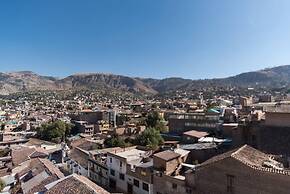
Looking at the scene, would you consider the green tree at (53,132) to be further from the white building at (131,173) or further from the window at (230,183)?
the window at (230,183)

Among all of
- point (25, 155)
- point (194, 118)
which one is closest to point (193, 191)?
point (194, 118)

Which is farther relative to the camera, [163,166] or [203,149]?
[203,149]

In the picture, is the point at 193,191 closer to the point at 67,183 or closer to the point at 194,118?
the point at 67,183

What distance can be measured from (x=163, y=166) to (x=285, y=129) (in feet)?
37.2

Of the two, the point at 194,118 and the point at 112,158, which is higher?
the point at 194,118

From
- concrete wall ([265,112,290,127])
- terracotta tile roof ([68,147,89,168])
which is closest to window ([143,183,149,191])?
terracotta tile roof ([68,147,89,168])

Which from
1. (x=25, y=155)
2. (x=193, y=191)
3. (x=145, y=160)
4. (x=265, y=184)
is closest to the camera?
(x=265, y=184)

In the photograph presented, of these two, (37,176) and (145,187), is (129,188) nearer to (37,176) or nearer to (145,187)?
(145,187)

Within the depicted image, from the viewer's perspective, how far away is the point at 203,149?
29.2 metres

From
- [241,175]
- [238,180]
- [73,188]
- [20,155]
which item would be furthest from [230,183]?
[20,155]

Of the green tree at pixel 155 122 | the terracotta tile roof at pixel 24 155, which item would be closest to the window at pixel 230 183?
the terracotta tile roof at pixel 24 155

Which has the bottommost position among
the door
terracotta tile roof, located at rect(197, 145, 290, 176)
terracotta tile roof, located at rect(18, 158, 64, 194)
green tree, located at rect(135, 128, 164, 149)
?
the door

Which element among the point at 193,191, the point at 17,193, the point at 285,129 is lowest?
the point at 17,193

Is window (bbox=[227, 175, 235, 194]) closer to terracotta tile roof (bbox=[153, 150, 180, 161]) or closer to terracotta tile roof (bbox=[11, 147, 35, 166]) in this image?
terracotta tile roof (bbox=[153, 150, 180, 161])
